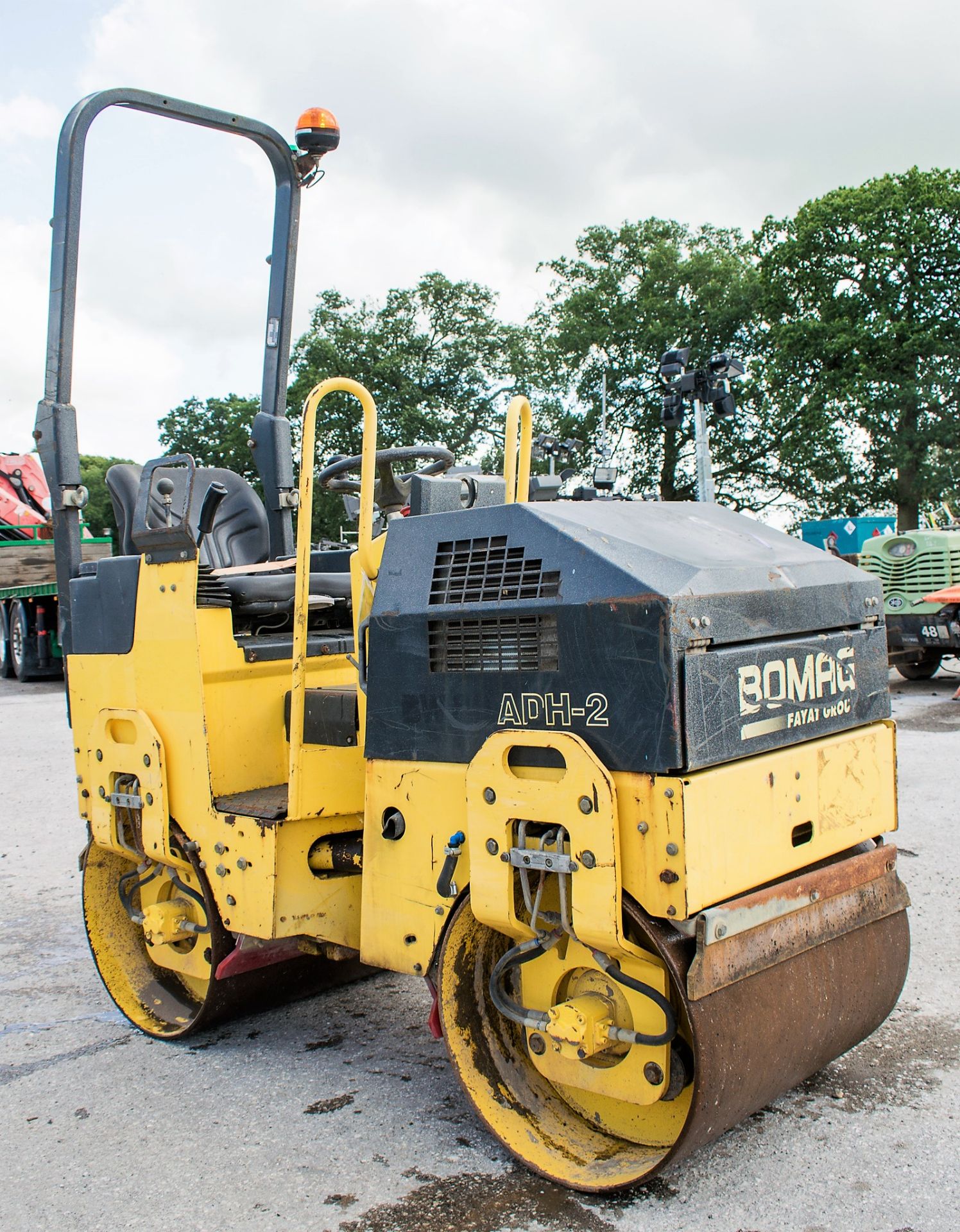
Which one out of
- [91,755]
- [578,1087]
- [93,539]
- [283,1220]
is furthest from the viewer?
[93,539]

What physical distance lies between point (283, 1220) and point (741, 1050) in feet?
3.52

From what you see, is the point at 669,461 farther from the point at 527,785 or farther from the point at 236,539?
the point at 527,785

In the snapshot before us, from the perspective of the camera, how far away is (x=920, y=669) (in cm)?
1284

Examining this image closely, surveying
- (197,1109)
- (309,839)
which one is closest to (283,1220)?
(197,1109)

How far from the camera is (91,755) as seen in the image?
11.9 feet

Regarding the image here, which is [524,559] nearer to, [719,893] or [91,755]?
[719,893]

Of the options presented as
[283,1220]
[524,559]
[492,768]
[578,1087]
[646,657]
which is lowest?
[283,1220]

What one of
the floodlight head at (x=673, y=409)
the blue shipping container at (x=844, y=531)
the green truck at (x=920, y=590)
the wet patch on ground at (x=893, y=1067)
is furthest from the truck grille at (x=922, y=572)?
the blue shipping container at (x=844, y=531)

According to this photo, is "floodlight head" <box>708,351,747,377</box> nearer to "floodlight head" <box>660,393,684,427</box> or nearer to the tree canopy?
"floodlight head" <box>660,393,684,427</box>

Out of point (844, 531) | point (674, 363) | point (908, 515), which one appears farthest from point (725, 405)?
point (908, 515)

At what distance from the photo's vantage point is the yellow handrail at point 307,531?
2.95 meters

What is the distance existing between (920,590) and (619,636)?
10737mm

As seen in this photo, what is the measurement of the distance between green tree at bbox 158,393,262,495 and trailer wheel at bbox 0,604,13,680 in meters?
19.7

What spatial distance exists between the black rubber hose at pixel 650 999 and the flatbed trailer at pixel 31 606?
13.7m
